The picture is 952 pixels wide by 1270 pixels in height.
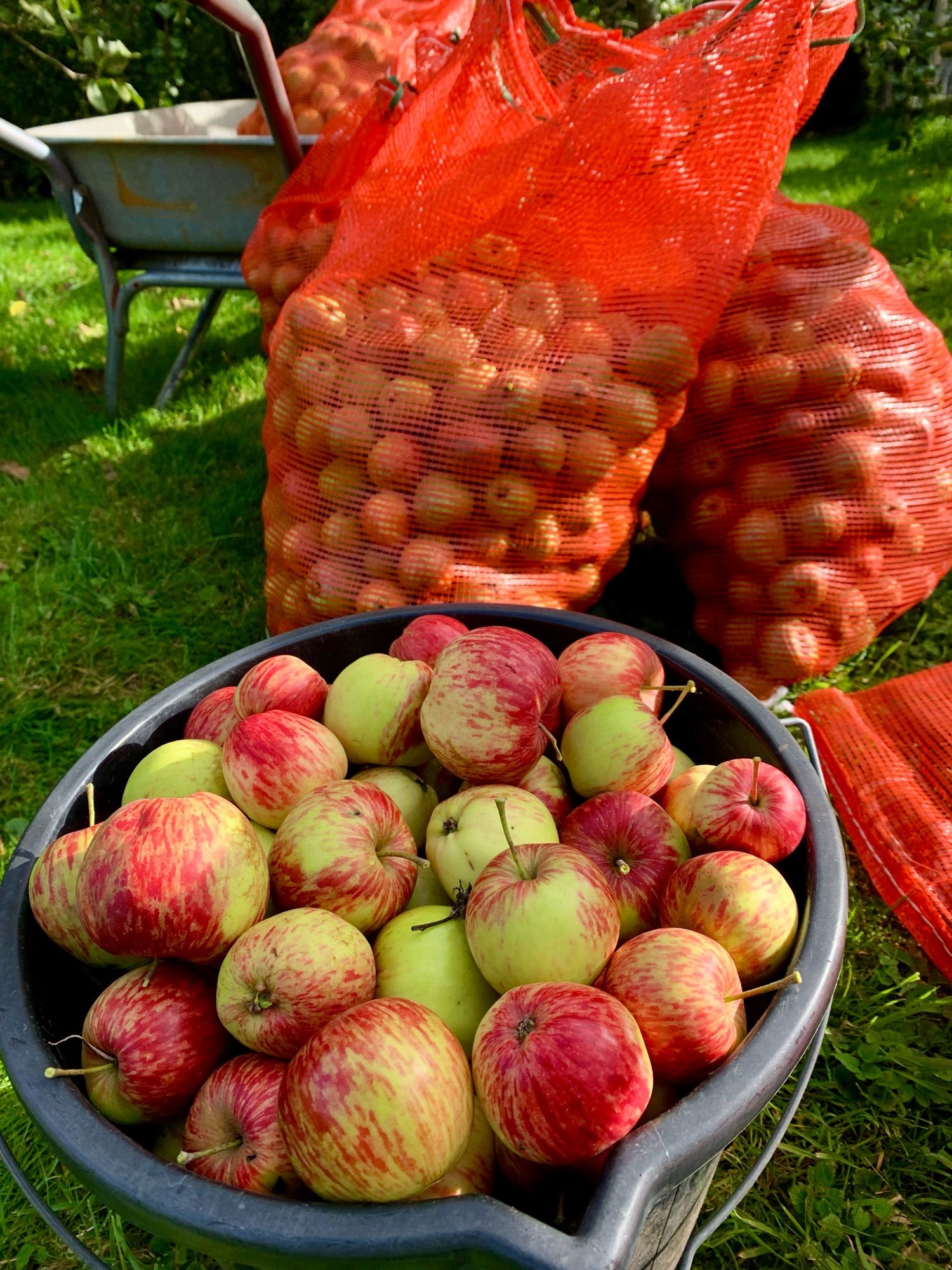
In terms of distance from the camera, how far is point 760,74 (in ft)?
6.46

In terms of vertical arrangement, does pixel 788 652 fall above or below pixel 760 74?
below

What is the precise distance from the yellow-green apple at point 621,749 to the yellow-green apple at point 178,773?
1.85 feet

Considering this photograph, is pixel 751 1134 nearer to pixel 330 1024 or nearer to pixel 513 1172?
pixel 513 1172

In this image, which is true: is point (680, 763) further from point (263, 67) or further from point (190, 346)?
point (190, 346)

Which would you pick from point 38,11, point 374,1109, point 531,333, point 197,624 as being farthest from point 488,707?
point 38,11

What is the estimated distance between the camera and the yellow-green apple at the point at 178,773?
1343 mm

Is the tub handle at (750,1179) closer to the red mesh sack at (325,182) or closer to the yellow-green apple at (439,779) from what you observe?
the yellow-green apple at (439,779)

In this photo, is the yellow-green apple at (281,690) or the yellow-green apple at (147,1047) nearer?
the yellow-green apple at (147,1047)

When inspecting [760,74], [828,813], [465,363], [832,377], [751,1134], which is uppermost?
[760,74]

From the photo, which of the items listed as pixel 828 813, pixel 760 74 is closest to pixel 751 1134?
pixel 828 813

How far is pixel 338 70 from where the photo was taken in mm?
3514

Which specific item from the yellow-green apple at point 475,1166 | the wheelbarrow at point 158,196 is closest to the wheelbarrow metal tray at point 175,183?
the wheelbarrow at point 158,196

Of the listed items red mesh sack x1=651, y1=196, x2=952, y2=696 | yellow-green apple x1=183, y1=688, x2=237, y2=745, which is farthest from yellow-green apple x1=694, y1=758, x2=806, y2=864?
red mesh sack x1=651, y1=196, x2=952, y2=696

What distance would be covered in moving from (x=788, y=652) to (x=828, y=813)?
1061 mm
